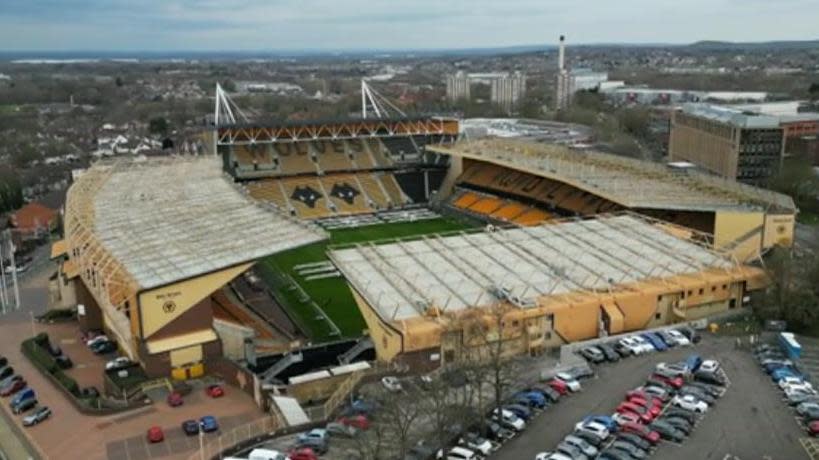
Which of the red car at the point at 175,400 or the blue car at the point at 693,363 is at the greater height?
the blue car at the point at 693,363

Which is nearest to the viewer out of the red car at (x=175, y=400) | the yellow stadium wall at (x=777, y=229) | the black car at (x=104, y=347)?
the red car at (x=175, y=400)

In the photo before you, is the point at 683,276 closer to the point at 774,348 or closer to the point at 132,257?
the point at 774,348

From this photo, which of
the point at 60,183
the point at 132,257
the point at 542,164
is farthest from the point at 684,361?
the point at 60,183

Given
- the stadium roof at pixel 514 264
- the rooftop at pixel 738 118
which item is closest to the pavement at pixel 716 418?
the stadium roof at pixel 514 264

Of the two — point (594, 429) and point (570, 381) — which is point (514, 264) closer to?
point (570, 381)

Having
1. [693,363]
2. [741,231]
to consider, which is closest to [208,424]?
[693,363]

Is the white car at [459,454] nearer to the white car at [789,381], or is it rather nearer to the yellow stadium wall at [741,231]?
the white car at [789,381]

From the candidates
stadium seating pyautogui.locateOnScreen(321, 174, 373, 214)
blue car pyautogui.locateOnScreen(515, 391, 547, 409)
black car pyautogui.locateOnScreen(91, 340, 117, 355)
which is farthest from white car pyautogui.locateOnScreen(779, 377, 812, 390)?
stadium seating pyautogui.locateOnScreen(321, 174, 373, 214)
